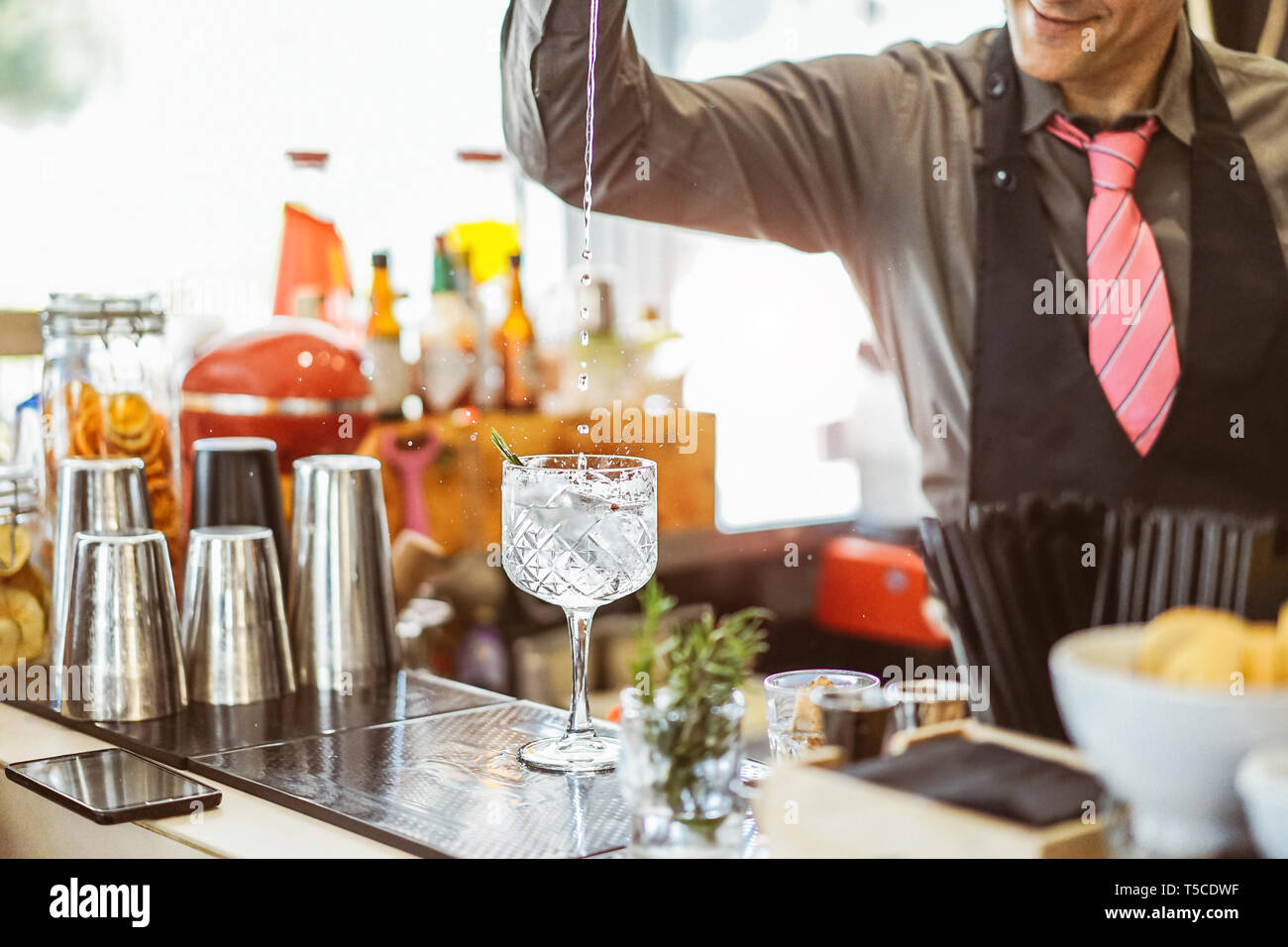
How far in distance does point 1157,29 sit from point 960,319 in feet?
1.30

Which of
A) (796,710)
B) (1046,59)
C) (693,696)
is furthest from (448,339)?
(693,696)

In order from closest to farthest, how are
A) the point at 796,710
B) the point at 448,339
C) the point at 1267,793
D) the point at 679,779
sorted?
1. the point at 1267,793
2. the point at 679,779
3. the point at 796,710
4. the point at 448,339

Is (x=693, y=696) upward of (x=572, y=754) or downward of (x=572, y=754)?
upward

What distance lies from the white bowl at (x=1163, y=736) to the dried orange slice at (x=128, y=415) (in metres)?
1.17

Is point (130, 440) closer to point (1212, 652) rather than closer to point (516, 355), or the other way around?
point (516, 355)

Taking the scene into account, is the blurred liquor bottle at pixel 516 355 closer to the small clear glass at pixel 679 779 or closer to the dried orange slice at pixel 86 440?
the dried orange slice at pixel 86 440

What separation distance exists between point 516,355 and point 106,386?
914 mm

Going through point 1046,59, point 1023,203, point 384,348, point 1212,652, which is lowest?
point 1212,652

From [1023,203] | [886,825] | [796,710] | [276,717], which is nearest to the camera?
[886,825]

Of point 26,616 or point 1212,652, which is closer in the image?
point 1212,652

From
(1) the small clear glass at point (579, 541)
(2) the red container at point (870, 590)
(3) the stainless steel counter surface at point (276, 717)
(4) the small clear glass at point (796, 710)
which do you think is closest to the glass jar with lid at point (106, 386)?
(3) the stainless steel counter surface at point (276, 717)

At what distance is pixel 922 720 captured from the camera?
930 mm

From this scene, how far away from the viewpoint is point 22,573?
1554mm

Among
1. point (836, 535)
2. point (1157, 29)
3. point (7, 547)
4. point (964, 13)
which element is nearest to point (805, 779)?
point (7, 547)
